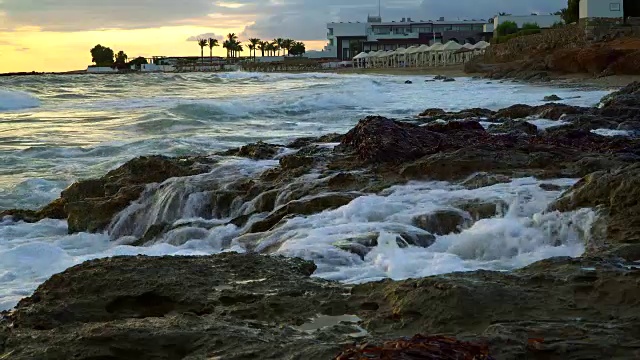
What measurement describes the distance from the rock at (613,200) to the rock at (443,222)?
67cm

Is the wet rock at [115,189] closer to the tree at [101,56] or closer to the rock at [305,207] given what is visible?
the rock at [305,207]

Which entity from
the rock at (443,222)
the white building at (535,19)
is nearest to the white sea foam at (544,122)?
the rock at (443,222)

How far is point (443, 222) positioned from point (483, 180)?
128 cm

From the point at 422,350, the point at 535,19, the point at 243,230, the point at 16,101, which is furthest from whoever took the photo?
the point at 535,19

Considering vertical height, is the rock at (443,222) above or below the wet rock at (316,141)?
below

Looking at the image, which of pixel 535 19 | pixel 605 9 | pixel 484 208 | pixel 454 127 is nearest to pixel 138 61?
pixel 535 19

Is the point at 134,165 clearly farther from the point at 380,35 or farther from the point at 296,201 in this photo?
the point at 380,35

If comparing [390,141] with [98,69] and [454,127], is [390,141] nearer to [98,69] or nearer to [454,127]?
[454,127]

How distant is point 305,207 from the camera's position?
6.54 m

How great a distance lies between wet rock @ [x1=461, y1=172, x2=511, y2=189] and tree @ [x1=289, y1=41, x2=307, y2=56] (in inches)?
5099

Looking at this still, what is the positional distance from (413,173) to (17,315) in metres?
4.52

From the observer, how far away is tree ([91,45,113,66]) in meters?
132

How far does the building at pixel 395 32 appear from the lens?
11081 cm

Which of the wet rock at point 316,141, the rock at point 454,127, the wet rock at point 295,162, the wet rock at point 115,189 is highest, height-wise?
the rock at point 454,127
